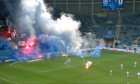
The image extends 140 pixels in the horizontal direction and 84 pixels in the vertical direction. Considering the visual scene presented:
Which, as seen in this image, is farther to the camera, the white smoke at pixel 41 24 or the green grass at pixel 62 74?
the white smoke at pixel 41 24

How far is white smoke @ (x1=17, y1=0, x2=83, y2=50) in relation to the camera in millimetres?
55062

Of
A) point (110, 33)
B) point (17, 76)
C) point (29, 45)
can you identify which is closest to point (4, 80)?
point (17, 76)

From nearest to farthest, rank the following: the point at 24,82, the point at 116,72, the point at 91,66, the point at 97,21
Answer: the point at 24,82
the point at 116,72
the point at 91,66
the point at 97,21

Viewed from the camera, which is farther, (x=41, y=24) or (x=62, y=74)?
(x=41, y=24)

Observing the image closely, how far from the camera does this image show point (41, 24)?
56094 millimetres

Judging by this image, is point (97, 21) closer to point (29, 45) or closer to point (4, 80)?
point (29, 45)

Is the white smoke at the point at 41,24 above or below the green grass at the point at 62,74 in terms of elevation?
above

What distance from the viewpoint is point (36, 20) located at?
56188 millimetres

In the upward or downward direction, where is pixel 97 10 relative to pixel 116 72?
upward

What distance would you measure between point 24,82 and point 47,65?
1301 centimetres

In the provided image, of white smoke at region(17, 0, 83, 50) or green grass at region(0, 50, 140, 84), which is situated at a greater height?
white smoke at region(17, 0, 83, 50)

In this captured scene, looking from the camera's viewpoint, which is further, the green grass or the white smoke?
the white smoke

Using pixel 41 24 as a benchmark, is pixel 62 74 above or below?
below

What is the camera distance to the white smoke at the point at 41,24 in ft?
181
